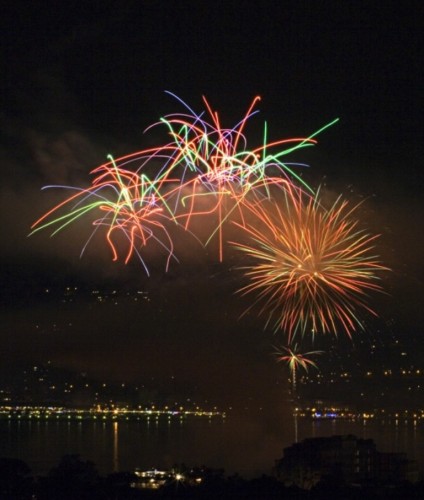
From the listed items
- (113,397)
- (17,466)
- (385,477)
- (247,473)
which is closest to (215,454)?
(247,473)

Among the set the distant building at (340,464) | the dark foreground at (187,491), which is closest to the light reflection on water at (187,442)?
the distant building at (340,464)

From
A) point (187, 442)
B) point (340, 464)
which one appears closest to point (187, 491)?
point (340, 464)

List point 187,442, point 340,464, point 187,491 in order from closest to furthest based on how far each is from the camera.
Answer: point 187,491 < point 340,464 < point 187,442

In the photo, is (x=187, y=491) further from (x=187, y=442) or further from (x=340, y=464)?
(x=187, y=442)

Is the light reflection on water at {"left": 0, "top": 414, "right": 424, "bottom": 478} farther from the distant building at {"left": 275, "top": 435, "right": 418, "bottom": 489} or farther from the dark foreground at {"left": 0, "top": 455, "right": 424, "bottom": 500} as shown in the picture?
the dark foreground at {"left": 0, "top": 455, "right": 424, "bottom": 500}

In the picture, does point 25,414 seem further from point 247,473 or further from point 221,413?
point 247,473

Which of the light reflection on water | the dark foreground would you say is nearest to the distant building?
the dark foreground

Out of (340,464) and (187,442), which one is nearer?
A: (340,464)
